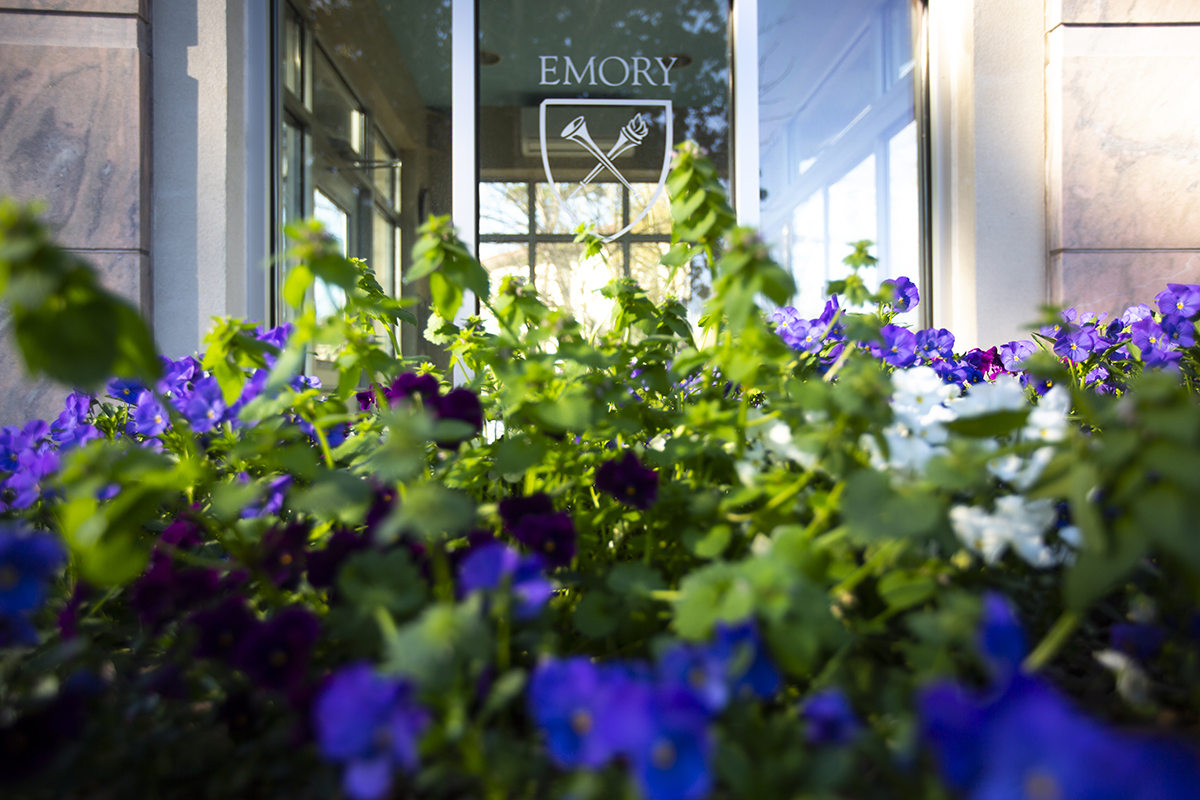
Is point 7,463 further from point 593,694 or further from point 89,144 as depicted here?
point 89,144

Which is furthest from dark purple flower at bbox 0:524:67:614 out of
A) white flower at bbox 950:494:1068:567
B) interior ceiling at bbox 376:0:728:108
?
interior ceiling at bbox 376:0:728:108

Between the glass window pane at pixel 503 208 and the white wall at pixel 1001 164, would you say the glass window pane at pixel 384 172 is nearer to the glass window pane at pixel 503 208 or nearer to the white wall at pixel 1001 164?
the glass window pane at pixel 503 208

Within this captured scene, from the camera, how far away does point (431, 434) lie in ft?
1.91

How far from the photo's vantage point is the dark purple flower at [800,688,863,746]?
44 centimetres

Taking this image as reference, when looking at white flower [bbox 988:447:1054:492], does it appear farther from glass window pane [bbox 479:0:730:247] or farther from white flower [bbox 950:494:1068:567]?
glass window pane [bbox 479:0:730:247]

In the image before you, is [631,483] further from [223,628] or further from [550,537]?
[223,628]

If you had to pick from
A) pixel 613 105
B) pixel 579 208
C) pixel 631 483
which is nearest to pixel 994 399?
pixel 631 483

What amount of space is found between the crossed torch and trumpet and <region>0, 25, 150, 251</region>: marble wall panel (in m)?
1.56

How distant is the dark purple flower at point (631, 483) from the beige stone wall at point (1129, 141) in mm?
2278

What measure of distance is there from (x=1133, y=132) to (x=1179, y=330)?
131 centimetres

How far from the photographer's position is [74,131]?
2.17 metres

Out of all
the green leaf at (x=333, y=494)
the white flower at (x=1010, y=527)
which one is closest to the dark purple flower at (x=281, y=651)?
the green leaf at (x=333, y=494)

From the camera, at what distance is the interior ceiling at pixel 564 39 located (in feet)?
9.01

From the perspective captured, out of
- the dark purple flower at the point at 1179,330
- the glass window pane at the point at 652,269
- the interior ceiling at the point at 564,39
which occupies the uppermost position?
the interior ceiling at the point at 564,39
